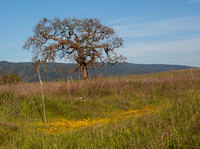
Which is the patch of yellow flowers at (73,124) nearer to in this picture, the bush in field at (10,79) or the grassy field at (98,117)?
the grassy field at (98,117)

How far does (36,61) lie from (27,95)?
21.5 meters

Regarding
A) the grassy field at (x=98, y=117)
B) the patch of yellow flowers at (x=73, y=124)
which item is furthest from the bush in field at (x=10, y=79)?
the patch of yellow flowers at (x=73, y=124)

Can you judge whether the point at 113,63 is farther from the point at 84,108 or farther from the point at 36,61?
the point at 84,108

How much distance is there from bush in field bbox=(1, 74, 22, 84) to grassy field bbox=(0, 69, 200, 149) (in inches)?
15.2

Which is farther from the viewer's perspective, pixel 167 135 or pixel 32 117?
pixel 32 117

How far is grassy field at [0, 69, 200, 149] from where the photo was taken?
290 cm

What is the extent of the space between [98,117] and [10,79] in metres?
4.06

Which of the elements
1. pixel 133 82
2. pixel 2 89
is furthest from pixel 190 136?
pixel 133 82

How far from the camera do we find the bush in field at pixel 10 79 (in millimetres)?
7941

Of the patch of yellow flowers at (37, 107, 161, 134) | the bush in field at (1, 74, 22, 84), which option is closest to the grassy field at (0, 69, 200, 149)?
A: the patch of yellow flowers at (37, 107, 161, 134)

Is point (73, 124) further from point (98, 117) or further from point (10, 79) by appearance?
point (10, 79)

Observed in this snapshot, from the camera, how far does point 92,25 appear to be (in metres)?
29.3

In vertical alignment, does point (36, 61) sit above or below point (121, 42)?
below

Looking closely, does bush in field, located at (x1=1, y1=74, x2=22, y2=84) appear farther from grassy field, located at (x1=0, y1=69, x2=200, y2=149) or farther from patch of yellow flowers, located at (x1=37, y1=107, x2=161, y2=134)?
patch of yellow flowers, located at (x1=37, y1=107, x2=161, y2=134)
